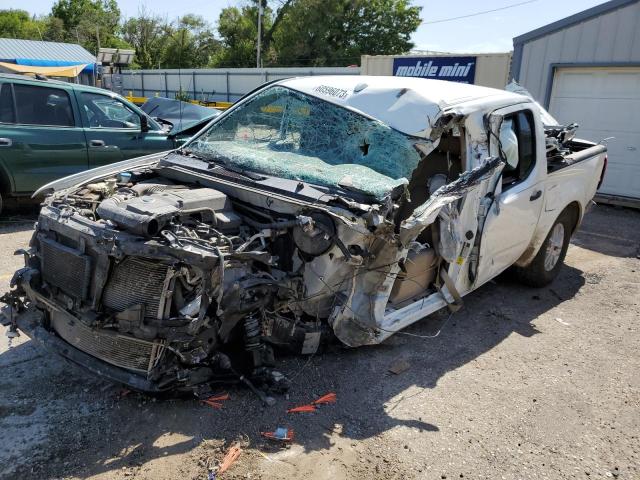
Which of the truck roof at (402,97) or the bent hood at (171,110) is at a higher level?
the truck roof at (402,97)

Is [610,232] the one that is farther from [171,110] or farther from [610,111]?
[171,110]

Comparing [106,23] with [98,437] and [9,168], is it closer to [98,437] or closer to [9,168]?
[9,168]

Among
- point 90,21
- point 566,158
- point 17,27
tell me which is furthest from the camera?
point 17,27

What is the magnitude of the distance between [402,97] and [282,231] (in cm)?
156

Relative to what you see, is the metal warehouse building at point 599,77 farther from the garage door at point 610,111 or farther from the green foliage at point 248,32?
the green foliage at point 248,32

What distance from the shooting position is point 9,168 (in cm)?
679

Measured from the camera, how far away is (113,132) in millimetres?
7629

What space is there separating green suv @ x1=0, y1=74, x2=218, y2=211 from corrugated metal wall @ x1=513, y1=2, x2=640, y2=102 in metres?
7.20

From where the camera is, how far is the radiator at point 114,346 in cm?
301

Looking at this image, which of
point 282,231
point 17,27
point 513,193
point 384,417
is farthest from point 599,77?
point 17,27

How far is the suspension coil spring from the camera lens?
3346mm

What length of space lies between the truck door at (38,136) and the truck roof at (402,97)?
12.5ft

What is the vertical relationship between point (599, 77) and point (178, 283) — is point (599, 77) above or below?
above

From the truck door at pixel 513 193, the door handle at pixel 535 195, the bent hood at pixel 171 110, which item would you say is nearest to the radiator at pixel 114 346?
the truck door at pixel 513 193
